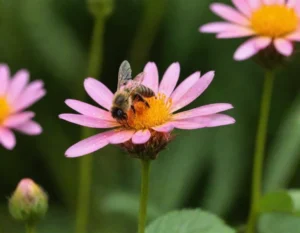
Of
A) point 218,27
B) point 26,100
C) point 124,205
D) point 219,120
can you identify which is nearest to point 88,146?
point 219,120

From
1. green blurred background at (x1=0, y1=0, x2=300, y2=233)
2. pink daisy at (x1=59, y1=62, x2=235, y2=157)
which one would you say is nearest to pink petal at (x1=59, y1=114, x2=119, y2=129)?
pink daisy at (x1=59, y1=62, x2=235, y2=157)

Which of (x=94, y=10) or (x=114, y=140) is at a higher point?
(x=94, y=10)

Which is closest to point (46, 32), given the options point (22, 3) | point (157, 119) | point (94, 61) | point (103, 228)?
point (22, 3)

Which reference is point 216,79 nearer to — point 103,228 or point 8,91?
point 103,228

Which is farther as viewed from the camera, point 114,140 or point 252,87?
point 252,87

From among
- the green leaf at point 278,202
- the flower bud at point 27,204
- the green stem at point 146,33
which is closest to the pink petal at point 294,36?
the green leaf at point 278,202

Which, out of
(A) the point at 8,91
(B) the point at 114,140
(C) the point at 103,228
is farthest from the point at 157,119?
(C) the point at 103,228

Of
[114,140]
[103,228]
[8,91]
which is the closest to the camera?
[114,140]

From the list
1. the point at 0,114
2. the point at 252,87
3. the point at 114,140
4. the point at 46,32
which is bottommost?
the point at 114,140

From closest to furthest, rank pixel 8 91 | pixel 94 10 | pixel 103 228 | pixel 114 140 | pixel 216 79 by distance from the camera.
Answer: pixel 114 140 < pixel 94 10 < pixel 8 91 < pixel 103 228 < pixel 216 79
